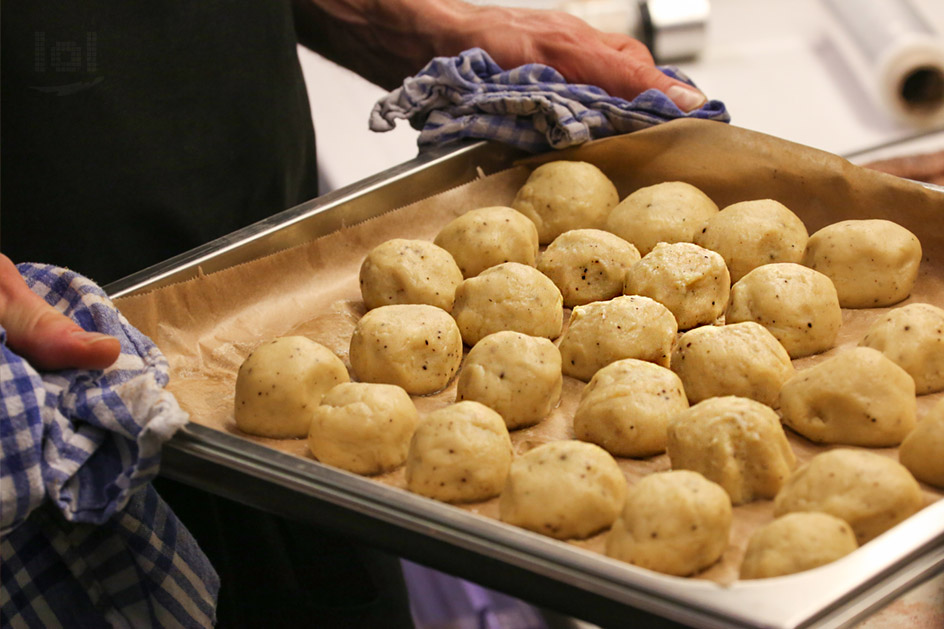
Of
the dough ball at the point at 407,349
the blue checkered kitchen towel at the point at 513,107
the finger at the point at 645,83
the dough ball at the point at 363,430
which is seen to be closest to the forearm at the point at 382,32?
the blue checkered kitchen towel at the point at 513,107

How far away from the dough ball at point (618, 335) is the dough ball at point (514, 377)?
0.27ft

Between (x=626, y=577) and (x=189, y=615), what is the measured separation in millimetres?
850

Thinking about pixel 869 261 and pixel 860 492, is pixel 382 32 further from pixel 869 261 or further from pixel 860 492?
pixel 860 492

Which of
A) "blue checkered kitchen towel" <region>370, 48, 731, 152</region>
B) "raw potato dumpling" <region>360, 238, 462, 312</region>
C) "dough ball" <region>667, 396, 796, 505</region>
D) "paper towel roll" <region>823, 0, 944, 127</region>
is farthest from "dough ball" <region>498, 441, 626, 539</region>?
"paper towel roll" <region>823, 0, 944, 127</region>

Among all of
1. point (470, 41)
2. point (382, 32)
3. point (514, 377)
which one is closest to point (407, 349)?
point (514, 377)

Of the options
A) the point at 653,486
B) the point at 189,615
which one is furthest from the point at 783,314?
the point at 189,615

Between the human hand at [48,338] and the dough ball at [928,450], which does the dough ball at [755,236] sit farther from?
the human hand at [48,338]

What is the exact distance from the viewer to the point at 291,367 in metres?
1.70

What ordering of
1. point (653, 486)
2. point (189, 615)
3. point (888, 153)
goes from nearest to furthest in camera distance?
Result: point (653, 486)
point (189, 615)
point (888, 153)

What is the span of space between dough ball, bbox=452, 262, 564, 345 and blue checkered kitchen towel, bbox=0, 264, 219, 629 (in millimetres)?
594

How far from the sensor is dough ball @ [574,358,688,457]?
1.57 metres

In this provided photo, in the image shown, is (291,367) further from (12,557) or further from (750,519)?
(750,519)

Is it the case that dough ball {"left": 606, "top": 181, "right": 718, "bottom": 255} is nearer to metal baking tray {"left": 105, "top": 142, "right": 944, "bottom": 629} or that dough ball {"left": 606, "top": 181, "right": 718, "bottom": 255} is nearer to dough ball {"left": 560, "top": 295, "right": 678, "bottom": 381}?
dough ball {"left": 560, "top": 295, "right": 678, "bottom": 381}

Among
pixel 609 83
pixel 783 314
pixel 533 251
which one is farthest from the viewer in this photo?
pixel 609 83
